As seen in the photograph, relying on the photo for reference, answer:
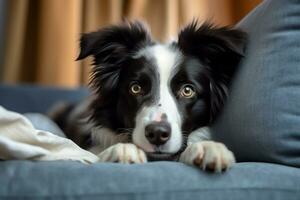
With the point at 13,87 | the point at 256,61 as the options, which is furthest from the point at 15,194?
the point at 13,87

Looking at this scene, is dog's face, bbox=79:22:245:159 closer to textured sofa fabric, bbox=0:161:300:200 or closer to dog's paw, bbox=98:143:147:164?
dog's paw, bbox=98:143:147:164

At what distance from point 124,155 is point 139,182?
0.21m

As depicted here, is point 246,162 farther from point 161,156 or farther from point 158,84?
point 158,84

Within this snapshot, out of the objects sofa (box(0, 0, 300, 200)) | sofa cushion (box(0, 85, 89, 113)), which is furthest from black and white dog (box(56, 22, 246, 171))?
sofa cushion (box(0, 85, 89, 113))

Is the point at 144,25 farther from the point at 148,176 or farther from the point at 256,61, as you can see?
the point at 148,176

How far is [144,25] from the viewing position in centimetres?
202

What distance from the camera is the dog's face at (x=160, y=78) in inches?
62.7

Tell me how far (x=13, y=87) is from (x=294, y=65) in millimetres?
2446

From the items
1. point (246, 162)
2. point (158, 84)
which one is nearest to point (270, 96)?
point (246, 162)

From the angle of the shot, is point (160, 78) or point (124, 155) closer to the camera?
point (124, 155)

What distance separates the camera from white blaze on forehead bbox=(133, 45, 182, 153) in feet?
5.03

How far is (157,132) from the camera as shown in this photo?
1481mm

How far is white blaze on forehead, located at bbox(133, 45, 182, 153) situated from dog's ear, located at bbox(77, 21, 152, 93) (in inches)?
2.7

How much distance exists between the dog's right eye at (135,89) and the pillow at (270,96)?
34 cm
